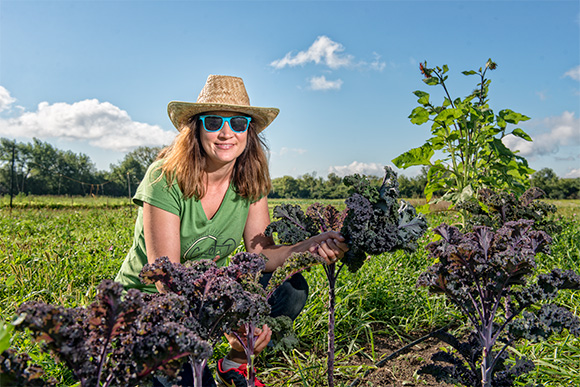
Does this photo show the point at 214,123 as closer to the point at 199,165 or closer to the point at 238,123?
the point at 238,123

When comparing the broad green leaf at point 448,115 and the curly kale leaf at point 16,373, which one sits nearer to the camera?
the curly kale leaf at point 16,373

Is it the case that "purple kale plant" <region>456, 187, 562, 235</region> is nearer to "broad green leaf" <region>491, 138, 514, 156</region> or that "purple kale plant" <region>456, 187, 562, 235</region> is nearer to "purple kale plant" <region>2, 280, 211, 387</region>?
"broad green leaf" <region>491, 138, 514, 156</region>

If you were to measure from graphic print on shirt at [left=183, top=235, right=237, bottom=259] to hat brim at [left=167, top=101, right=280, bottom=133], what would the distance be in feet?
2.82

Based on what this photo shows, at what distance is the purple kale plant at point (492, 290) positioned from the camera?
170 centimetres

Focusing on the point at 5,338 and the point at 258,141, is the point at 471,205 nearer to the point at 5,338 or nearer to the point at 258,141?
the point at 258,141

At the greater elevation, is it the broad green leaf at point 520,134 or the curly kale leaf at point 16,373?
the broad green leaf at point 520,134

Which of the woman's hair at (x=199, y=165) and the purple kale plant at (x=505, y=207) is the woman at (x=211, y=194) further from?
the purple kale plant at (x=505, y=207)

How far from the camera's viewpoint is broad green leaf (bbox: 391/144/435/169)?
3664 mm

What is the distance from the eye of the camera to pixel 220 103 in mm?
2604

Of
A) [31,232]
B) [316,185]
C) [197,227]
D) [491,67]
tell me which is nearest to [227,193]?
[197,227]

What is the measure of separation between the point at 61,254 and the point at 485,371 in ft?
15.4

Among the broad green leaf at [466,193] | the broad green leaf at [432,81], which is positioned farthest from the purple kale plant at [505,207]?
the broad green leaf at [432,81]

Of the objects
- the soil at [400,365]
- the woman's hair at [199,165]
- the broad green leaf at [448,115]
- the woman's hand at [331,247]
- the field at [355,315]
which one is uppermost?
the broad green leaf at [448,115]

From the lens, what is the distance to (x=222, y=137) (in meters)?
2.61
